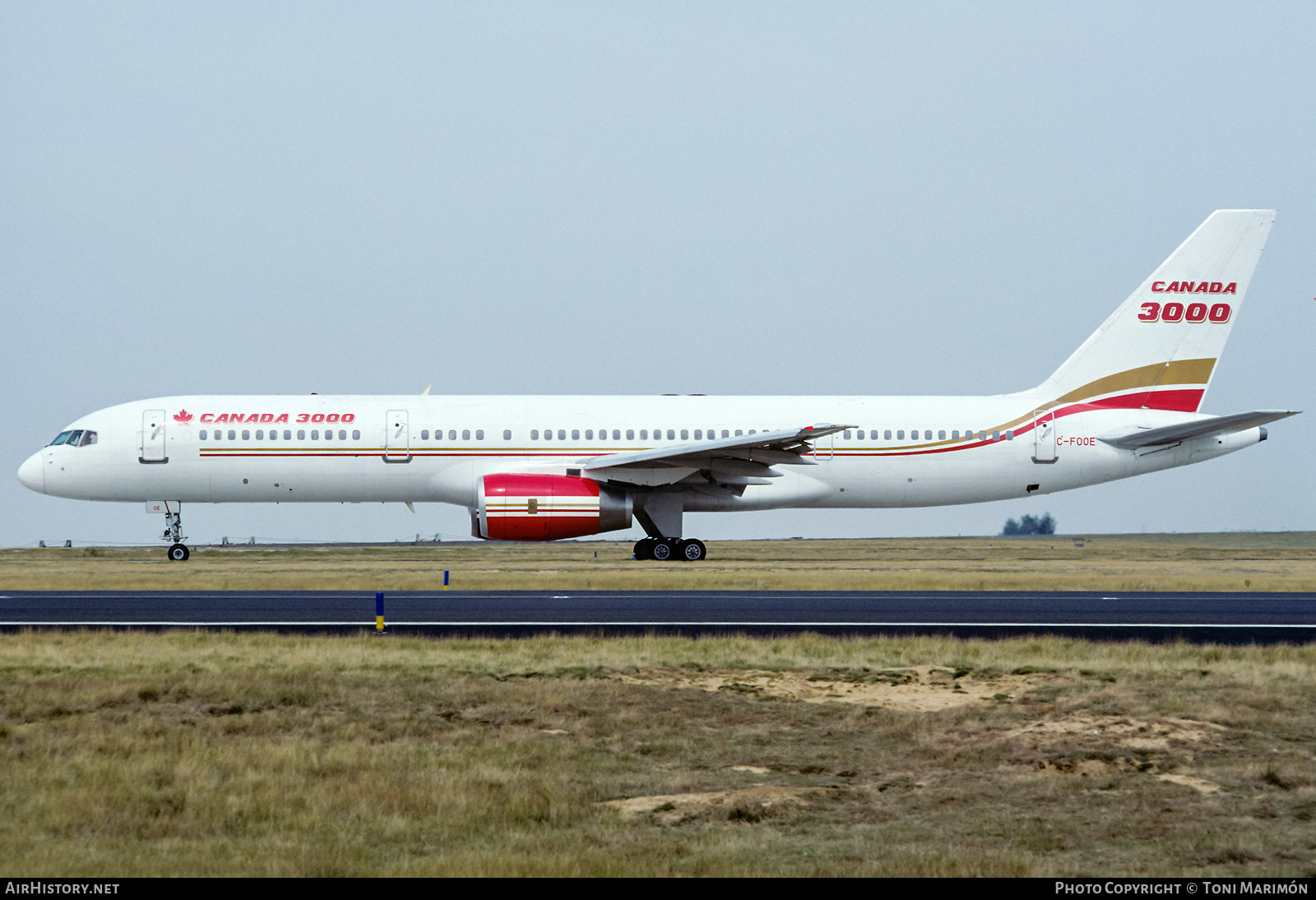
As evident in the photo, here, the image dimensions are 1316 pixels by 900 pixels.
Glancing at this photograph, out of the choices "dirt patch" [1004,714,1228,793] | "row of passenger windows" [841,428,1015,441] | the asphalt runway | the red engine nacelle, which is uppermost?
"row of passenger windows" [841,428,1015,441]

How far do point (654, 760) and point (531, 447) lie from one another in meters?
25.7

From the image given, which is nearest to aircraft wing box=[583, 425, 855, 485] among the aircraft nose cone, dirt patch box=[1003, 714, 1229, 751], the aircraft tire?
the aircraft tire

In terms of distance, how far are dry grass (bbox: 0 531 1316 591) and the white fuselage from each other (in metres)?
2.28

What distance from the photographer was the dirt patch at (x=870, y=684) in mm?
14555

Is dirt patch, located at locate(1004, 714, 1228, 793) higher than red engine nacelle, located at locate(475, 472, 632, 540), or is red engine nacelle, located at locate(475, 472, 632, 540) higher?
red engine nacelle, located at locate(475, 472, 632, 540)

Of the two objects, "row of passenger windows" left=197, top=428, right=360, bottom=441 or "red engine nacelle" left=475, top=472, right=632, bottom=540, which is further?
"row of passenger windows" left=197, top=428, right=360, bottom=441

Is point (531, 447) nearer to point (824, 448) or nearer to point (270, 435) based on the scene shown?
point (270, 435)

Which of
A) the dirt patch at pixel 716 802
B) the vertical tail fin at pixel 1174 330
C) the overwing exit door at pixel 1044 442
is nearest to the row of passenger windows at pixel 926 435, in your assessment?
the overwing exit door at pixel 1044 442

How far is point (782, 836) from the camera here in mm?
9359

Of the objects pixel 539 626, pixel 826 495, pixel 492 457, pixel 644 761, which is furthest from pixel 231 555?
pixel 644 761

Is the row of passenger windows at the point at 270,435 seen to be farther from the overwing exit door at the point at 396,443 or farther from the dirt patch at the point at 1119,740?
the dirt patch at the point at 1119,740

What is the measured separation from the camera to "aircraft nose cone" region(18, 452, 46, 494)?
37500 mm

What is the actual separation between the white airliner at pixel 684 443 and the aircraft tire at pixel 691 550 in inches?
1.9

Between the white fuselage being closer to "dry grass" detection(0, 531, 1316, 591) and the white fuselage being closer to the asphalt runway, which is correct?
"dry grass" detection(0, 531, 1316, 591)
